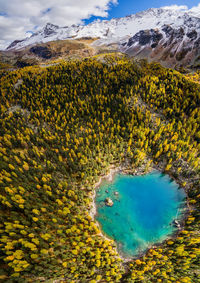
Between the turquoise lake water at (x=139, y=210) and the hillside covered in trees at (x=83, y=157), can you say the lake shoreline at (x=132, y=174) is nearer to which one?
the turquoise lake water at (x=139, y=210)

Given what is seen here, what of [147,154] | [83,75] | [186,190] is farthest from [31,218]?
[83,75]

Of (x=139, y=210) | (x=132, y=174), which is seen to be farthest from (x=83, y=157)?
(x=139, y=210)

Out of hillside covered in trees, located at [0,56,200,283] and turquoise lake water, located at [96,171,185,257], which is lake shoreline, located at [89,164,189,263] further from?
hillside covered in trees, located at [0,56,200,283]

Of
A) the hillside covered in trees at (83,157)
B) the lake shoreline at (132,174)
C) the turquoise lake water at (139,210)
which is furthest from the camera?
the turquoise lake water at (139,210)

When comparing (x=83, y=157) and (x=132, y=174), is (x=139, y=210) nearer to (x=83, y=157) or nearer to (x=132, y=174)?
(x=132, y=174)

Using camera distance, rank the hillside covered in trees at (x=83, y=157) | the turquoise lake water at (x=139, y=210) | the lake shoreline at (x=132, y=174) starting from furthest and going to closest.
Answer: the turquoise lake water at (x=139, y=210), the lake shoreline at (x=132, y=174), the hillside covered in trees at (x=83, y=157)

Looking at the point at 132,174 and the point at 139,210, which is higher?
the point at 132,174

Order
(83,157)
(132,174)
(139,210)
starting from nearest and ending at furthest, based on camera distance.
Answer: (139,210) < (83,157) < (132,174)

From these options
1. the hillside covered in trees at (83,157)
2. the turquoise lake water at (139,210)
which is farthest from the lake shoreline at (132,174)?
the hillside covered in trees at (83,157)

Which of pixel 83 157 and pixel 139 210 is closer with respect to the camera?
pixel 139 210
